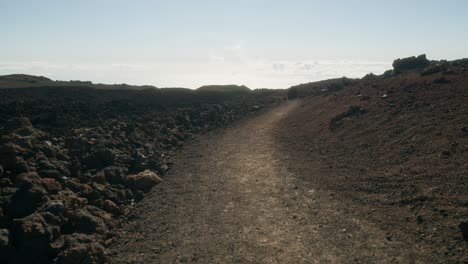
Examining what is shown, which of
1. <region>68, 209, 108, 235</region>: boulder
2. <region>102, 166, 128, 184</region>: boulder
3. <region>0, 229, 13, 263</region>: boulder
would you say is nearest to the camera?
<region>0, 229, 13, 263</region>: boulder

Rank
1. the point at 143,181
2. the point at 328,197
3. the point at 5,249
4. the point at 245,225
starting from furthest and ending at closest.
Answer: the point at 143,181 < the point at 328,197 < the point at 245,225 < the point at 5,249

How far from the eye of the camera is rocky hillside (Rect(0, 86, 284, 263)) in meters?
9.06

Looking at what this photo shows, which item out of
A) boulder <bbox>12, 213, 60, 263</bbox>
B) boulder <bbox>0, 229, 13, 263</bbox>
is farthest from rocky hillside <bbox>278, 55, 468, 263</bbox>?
boulder <bbox>0, 229, 13, 263</bbox>

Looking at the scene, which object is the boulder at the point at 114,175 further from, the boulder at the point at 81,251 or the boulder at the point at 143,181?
the boulder at the point at 81,251

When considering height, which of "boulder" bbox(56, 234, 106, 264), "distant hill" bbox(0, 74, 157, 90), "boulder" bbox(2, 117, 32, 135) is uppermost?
"distant hill" bbox(0, 74, 157, 90)

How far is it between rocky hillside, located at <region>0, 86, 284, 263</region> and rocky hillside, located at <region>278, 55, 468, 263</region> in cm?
624

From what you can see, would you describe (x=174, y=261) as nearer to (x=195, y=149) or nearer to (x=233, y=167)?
(x=233, y=167)

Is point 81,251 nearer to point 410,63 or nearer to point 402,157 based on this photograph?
point 402,157

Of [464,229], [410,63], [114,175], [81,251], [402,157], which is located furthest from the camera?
[410,63]

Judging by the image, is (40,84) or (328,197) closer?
(328,197)

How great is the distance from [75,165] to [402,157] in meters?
11.1

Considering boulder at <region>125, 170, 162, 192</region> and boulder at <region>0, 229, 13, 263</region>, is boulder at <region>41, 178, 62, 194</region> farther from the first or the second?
boulder at <region>125, 170, 162, 192</region>

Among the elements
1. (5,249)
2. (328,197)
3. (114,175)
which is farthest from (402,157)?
(5,249)

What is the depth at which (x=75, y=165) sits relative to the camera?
13.8 m
